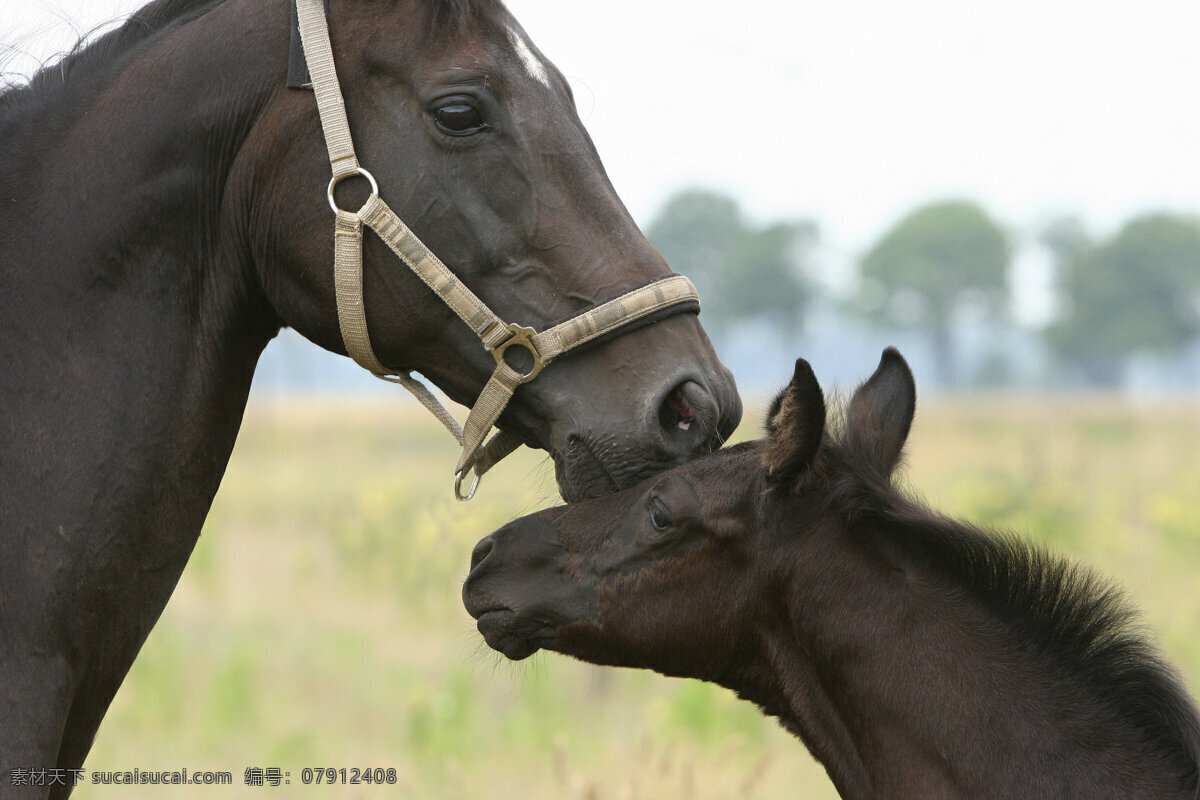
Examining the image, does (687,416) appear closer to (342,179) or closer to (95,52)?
(342,179)

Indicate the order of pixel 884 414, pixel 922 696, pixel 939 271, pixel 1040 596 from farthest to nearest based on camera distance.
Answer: pixel 939 271 < pixel 884 414 < pixel 1040 596 < pixel 922 696

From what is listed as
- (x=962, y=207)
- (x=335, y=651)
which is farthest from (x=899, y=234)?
(x=335, y=651)

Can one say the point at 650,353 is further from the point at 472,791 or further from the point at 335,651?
the point at 335,651

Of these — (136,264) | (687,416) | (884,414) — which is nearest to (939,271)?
(884,414)

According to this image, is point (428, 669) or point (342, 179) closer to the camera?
point (342, 179)

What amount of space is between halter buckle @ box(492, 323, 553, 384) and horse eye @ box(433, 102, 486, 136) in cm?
49

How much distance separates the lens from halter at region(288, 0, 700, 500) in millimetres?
2711

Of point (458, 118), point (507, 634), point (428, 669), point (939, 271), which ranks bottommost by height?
point (939, 271)

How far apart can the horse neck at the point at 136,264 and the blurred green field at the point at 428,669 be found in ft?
4.03

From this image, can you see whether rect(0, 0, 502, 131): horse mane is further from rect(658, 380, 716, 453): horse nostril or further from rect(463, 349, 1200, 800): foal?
rect(463, 349, 1200, 800): foal

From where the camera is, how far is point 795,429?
3.16m

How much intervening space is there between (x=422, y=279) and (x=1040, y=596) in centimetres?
194

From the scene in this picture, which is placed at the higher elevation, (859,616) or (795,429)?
(795,429)

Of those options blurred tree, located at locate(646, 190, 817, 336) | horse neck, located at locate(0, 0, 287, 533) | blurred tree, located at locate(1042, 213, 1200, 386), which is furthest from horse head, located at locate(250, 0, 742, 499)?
blurred tree, located at locate(1042, 213, 1200, 386)
